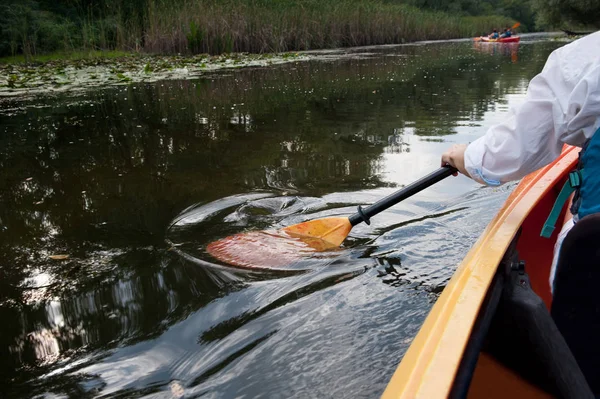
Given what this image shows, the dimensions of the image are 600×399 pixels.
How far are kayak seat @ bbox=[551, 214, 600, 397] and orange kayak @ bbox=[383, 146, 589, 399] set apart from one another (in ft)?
0.19

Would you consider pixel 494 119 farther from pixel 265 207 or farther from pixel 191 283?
pixel 191 283

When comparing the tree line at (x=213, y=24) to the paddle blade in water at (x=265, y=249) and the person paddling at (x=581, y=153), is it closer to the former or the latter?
the paddle blade in water at (x=265, y=249)

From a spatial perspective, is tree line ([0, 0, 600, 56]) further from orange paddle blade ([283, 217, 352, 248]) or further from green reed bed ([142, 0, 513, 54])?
orange paddle blade ([283, 217, 352, 248])

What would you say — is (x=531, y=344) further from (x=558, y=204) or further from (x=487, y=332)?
(x=558, y=204)

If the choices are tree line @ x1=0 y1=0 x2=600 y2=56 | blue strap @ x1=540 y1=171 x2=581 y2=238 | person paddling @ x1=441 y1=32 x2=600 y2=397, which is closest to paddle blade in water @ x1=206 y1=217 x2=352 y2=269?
blue strap @ x1=540 y1=171 x2=581 y2=238

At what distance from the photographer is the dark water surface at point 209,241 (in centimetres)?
190

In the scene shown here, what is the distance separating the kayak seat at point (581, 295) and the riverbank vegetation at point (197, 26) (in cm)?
1286

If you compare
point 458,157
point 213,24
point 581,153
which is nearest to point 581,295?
point 581,153

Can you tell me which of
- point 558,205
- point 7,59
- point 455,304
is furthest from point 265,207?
point 7,59

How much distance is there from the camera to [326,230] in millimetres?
2887

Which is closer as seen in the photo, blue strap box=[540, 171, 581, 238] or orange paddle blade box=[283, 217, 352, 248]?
blue strap box=[540, 171, 581, 238]

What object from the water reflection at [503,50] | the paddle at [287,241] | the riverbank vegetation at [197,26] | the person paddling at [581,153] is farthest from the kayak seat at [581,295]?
the water reflection at [503,50]

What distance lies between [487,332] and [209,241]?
6.61 feet

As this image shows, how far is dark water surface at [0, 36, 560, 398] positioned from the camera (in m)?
1.90
